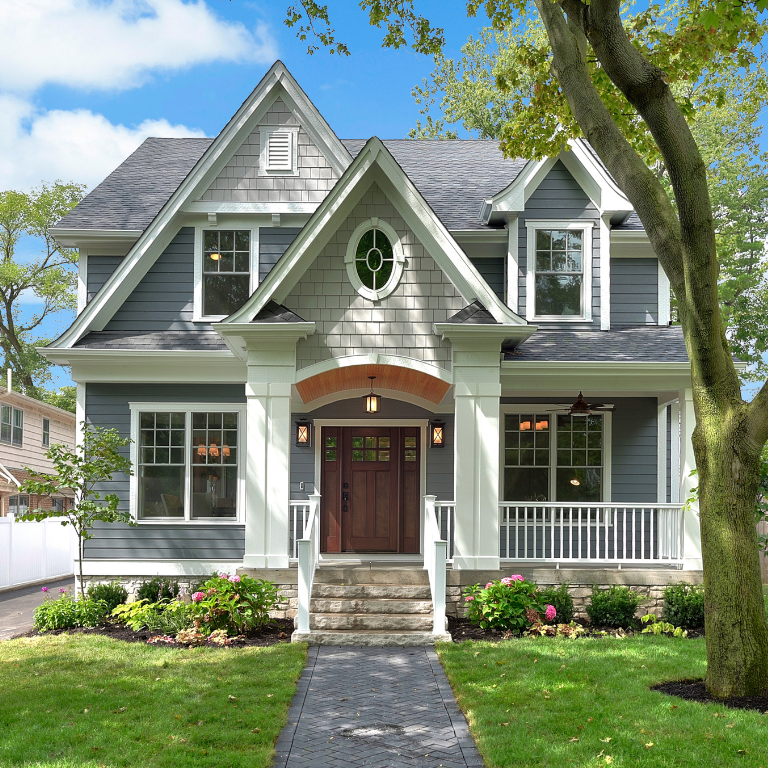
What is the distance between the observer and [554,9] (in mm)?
7832

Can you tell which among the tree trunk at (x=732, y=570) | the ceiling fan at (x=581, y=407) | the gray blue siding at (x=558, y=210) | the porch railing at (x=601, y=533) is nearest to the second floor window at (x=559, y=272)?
the gray blue siding at (x=558, y=210)

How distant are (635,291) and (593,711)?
8.67m

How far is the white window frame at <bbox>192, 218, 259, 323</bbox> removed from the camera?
40.5 feet

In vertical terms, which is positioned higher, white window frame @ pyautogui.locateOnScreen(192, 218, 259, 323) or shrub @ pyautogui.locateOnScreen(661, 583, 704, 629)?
white window frame @ pyautogui.locateOnScreen(192, 218, 259, 323)

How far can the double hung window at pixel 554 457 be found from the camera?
501 inches

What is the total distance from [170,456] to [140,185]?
557cm

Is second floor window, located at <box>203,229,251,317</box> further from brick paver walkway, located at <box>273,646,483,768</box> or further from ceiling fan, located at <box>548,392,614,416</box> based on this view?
brick paver walkway, located at <box>273,646,483,768</box>

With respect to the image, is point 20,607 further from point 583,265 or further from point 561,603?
point 583,265

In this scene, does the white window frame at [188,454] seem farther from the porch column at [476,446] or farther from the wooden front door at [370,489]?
the porch column at [476,446]

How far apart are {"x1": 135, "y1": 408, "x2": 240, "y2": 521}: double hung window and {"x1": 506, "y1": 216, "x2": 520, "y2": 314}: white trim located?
4.88 metres

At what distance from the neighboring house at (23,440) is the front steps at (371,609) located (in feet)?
→ 48.4

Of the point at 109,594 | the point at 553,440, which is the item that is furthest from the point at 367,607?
the point at 553,440

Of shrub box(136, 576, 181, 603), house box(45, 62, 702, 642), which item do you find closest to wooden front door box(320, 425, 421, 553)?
house box(45, 62, 702, 642)

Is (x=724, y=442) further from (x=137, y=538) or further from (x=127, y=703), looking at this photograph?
(x=137, y=538)
